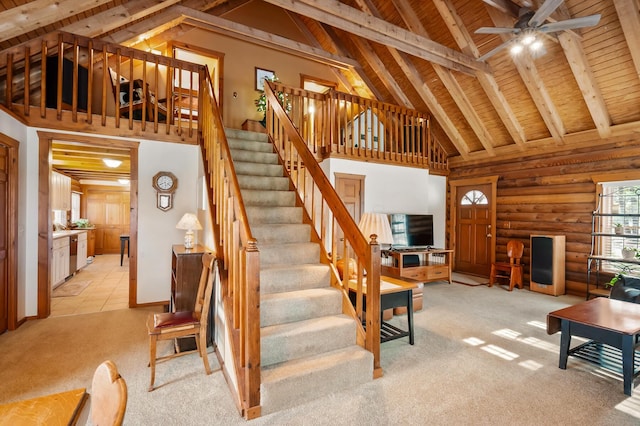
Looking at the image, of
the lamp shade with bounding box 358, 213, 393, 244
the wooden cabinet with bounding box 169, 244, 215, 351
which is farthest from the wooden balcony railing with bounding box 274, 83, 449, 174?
the wooden cabinet with bounding box 169, 244, 215, 351

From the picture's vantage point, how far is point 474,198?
7.44 metres

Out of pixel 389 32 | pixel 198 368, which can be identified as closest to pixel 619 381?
pixel 198 368

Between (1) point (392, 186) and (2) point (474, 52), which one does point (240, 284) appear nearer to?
(1) point (392, 186)

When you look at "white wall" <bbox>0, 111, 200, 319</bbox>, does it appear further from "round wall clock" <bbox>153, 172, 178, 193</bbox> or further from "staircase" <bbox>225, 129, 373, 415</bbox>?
"staircase" <bbox>225, 129, 373, 415</bbox>

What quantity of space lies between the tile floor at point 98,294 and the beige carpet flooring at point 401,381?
48 cm

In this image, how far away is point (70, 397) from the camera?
3.79 feet

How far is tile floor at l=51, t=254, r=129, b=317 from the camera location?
4.50 m

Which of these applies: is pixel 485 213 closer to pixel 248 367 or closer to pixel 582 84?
pixel 582 84

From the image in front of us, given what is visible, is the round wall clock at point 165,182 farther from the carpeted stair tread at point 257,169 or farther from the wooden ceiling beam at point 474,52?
the wooden ceiling beam at point 474,52

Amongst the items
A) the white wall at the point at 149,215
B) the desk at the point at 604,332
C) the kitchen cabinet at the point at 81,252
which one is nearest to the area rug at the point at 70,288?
the kitchen cabinet at the point at 81,252

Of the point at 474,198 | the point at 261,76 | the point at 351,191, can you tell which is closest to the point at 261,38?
the point at 261,76

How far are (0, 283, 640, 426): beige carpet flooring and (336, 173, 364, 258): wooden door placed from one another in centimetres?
270

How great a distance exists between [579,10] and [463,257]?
5110 mm

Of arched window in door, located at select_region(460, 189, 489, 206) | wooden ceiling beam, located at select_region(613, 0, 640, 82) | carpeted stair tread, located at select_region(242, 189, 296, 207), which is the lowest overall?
carpeted stair tread, located at select_region(242, 189, 296, 207)
